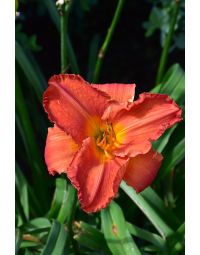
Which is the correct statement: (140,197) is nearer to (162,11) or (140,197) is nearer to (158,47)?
(162,11)

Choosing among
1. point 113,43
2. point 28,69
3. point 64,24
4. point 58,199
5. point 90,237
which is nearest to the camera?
point 64,24

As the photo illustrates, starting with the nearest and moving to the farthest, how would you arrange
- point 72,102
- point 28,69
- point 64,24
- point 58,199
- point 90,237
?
point 72,102, point 64,24, point 90,237, point 58,199, point 28,69

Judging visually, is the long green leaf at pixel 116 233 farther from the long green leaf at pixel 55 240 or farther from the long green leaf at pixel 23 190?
the long green leaf at pixel 23 190

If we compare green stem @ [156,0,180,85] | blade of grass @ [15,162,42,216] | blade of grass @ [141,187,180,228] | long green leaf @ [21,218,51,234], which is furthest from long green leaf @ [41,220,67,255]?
green stem @ [156,0,180,85]

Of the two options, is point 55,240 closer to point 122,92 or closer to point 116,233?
point 116,233

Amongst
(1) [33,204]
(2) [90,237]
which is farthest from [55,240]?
(1) [33,204]

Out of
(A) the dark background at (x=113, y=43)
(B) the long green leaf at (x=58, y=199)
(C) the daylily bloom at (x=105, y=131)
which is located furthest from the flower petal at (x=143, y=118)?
(A) the dark background at (x=113, y=43)

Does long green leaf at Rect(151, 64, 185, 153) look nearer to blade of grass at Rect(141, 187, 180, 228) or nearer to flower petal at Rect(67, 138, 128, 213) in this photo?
blade of grass at Rect(141, 187, 180, 228)

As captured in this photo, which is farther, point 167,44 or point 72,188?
point 167,44
